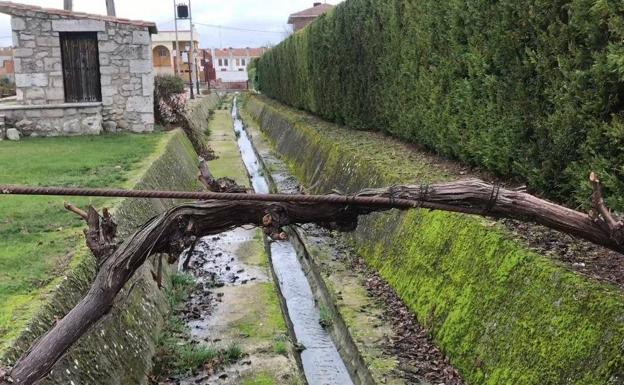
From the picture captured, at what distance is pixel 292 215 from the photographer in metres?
2.88

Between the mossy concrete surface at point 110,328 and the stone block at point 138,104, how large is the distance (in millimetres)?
8677

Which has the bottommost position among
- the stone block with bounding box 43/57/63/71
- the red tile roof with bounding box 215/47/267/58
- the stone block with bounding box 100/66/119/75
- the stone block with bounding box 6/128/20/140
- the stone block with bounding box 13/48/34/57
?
the stone block with bounding box 6/128/20/140

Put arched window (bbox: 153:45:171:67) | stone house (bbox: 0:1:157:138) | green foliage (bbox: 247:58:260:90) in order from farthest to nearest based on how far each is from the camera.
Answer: arched window (bbox: 153:45:171:67), green foliage (bbox: 247:58:260:90), stone house (bbox: 0:1:157:138)

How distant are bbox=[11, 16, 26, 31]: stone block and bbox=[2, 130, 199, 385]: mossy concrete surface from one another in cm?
947

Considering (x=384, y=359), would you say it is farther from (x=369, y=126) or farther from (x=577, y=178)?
(x=369, y=126)

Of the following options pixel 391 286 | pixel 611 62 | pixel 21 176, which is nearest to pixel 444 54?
pixel 391 286

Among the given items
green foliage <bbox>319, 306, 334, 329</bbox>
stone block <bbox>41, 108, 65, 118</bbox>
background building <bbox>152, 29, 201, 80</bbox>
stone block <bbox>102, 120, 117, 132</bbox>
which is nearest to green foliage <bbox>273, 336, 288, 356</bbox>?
green foliage <bbox>319, 306, 334, 329</bbox>

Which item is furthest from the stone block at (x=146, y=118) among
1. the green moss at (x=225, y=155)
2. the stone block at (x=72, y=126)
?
the green moss at (x=225, y=155)

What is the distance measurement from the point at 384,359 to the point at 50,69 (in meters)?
13.5

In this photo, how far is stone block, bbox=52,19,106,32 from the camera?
50.4 feet

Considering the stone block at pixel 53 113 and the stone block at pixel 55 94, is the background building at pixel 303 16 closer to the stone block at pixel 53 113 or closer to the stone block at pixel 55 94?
the stone block at pixel 55 94

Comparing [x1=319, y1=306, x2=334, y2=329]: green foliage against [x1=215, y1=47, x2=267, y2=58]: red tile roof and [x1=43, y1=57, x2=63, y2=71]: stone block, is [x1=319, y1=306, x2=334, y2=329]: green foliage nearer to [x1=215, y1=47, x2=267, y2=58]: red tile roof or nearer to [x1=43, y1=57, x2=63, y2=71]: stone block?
[x1=43, y1=57, x2=63, y2=71]: stone block

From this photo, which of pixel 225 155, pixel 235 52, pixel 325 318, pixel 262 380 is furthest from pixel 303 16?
pixel 262 380

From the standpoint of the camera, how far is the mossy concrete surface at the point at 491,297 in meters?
3.78
